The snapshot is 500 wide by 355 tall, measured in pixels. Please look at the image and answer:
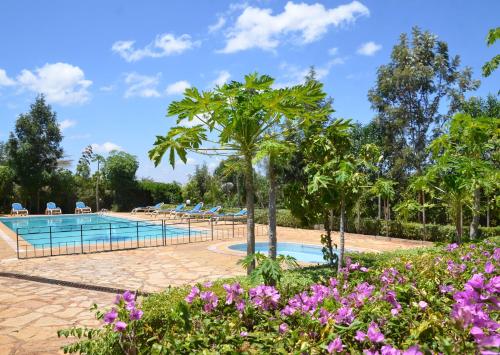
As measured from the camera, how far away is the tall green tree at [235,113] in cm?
470

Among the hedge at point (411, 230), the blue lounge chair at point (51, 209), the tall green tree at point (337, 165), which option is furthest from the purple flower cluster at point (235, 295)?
the blue lounge chair at point (51, 209)

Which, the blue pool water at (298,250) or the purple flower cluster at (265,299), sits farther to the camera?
the blue pool water at (298,250)

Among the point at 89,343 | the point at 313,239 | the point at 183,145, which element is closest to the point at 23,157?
the point at 313,239

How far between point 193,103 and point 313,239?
1127 centimetres

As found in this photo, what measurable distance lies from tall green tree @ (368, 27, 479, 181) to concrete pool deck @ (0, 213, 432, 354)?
17.3 feet

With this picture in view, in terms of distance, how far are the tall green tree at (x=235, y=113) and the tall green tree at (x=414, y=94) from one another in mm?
13065

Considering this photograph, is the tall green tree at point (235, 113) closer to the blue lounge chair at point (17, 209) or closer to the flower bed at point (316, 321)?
the flower bed at point (316, 321)

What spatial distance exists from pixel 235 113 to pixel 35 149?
2696cm

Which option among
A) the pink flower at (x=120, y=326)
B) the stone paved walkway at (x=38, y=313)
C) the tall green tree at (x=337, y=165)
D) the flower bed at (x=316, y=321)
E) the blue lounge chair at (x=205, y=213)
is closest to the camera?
the flower bed at (x=316, y=321)

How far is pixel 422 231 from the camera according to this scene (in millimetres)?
14828

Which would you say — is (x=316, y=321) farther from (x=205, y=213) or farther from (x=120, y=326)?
(x=205, y=213)

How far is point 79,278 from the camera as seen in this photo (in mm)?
7758

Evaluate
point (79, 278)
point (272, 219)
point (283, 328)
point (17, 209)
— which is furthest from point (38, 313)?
point (17, 209)

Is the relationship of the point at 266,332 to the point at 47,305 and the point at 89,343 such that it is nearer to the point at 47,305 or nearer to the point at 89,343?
the point at 89,343
